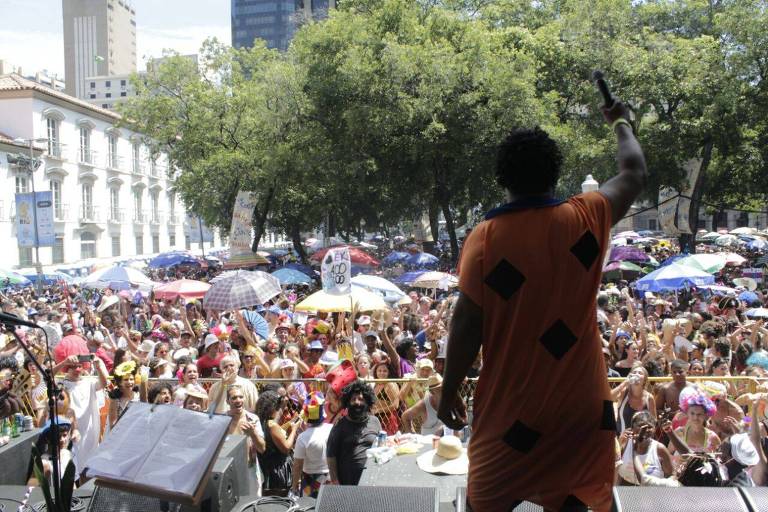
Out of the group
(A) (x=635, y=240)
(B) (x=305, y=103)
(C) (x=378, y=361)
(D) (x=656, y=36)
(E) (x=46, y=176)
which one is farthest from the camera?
(E) (x=46, y=176)

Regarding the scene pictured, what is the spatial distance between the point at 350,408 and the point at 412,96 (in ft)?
64.6

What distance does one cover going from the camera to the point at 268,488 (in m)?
6.24

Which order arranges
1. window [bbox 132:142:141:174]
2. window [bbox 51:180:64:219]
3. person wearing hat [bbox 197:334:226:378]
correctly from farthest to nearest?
1. window [bbox 132:142:141:174]
2. window [bbox 51:180:64:219]
3. person wearing hat [bbox 197:334:226:378]

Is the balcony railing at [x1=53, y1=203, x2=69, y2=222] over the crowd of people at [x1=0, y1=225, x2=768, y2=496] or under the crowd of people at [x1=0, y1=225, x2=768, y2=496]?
over

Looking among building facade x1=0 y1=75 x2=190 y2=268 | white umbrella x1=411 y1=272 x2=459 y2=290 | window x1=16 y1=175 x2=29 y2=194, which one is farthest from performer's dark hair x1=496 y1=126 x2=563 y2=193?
window x1=16 y1=175 x2=29 y2=194

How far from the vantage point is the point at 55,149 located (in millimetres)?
49125

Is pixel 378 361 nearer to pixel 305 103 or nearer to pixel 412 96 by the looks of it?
pixel 412 96

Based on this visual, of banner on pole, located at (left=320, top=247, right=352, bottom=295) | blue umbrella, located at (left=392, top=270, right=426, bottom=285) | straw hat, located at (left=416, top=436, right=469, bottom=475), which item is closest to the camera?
straw hat, located at (left=416, top=436, right=469, bottom=475)

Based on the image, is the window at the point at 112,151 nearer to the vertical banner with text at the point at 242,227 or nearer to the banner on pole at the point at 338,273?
the vertical banner with text at the point at 242,227

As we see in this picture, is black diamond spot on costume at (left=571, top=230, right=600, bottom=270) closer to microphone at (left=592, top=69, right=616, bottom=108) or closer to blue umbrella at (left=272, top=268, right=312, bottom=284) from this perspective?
microphone at (left=592, top=69, right=616, bottom=108)

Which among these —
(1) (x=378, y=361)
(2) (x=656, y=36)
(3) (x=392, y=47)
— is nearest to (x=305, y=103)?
(3) (x=392, y=47)

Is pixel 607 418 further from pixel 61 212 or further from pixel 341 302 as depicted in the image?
pixel 61 212

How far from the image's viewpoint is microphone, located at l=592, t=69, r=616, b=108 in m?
2.61

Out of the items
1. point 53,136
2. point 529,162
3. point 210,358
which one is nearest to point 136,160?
point 53,136
